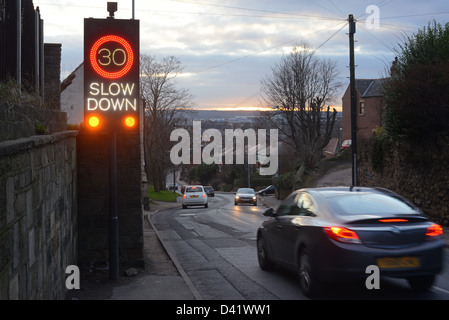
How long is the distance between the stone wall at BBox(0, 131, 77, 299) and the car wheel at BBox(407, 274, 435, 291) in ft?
16.0

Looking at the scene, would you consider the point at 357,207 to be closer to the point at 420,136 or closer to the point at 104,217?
the point at 104,217

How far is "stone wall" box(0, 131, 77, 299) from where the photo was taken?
4.09 metres

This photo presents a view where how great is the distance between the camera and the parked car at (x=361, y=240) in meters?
7.01

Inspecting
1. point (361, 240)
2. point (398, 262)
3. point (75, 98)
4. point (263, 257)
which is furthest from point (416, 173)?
point (75, 98)

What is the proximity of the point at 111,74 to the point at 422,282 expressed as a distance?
18.4 feet

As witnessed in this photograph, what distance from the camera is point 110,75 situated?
856 centimetres

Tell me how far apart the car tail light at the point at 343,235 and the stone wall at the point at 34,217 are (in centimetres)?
355

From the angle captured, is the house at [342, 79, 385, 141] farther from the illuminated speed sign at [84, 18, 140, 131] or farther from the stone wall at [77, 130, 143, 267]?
the illuminated speed sign at [84, 18, 140, 131]

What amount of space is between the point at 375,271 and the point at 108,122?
451 centimetres

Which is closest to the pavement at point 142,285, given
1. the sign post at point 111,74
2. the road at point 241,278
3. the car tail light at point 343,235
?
the road at point 241,278

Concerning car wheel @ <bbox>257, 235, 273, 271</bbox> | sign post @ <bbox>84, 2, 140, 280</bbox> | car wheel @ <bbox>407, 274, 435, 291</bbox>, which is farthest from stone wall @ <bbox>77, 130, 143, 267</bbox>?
car wheel @ <bbox>407, 274, 435, 291</bbox>

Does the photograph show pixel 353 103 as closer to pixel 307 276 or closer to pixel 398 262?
pixel 307 276
